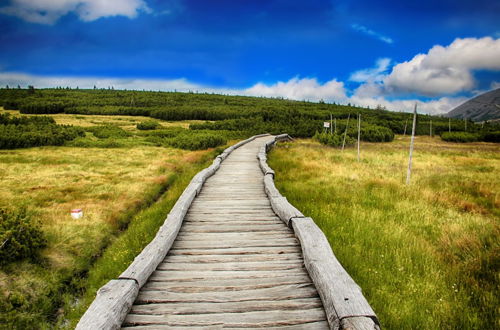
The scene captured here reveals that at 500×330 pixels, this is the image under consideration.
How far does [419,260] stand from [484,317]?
Result: 1.49m

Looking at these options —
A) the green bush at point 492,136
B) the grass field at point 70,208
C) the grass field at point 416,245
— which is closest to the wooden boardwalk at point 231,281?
the grass field at point 416,245

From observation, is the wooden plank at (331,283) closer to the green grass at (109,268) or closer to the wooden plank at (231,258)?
the wooden plank at (231,258)

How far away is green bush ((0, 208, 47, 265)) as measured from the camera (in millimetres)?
6422

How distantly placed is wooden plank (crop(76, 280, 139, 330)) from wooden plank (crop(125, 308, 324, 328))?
0.19m

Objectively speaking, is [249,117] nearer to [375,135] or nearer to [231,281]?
[375,135]

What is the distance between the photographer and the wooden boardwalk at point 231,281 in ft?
9.87

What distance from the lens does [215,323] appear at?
294 centimetres

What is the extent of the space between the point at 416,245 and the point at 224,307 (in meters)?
4.32

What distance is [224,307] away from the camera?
3209 millimetres

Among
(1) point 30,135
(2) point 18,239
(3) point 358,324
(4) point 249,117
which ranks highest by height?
(4) point 249,117

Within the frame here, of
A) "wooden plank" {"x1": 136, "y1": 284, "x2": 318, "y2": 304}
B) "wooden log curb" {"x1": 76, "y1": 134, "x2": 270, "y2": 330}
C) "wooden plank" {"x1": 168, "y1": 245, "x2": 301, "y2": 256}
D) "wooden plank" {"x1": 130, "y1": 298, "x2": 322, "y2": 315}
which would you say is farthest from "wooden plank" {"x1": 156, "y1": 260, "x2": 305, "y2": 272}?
"wooden plank" {"x1": 130, "y1": 298, "x2": 322, "y2": 315}

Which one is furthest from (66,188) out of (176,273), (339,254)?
(339,254)

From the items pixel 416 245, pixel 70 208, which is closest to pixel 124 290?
pixel 416 245

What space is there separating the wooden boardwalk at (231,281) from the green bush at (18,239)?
13.3 ft
